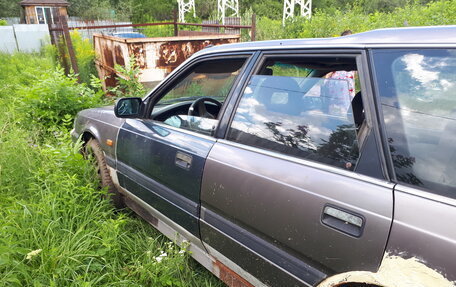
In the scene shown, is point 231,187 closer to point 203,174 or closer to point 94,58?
point 203,174

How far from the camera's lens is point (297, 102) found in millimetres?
A: 1744

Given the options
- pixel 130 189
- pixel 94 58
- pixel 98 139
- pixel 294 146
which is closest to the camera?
pixel 294 146

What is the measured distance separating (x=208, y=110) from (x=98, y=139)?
1114mm

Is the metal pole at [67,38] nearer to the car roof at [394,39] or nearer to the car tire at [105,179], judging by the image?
the car tire at [105,179]

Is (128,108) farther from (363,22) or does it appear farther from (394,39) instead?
(363,22)

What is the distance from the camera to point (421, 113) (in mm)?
1272

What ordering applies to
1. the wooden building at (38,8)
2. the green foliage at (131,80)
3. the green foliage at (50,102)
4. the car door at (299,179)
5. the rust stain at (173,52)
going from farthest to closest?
the wooden building at (38,8)
the rust stain at (173,52)
the green foliage at (131,80)
the green foliage at (50,102)
the car door at (299,179)

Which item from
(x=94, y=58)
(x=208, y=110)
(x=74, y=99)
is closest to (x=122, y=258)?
(x=208, y=110)

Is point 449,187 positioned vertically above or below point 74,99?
above

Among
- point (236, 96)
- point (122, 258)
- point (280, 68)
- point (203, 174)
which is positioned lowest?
point (122, 258)

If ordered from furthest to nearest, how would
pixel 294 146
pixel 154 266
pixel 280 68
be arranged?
pixel 154 266 < pixel 280 68 < pixel 294 146

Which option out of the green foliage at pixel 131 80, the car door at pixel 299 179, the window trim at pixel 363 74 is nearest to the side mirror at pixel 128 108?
the car door at pixel 299 179

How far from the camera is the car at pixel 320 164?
47.4 inches

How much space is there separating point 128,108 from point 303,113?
150 centimetres
